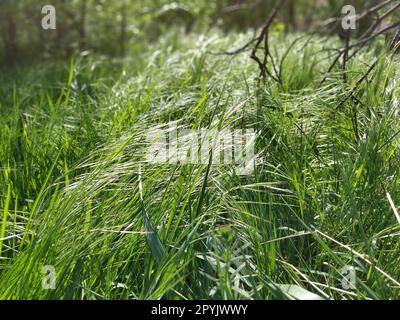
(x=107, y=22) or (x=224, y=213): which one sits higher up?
(x=107, y=22)

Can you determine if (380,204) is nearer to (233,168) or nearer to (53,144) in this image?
(233,168)

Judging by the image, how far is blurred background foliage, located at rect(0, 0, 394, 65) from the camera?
20.0ft

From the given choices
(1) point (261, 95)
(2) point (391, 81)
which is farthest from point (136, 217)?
(2) point (391, 81)

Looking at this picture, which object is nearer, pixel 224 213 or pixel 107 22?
pixel 224 213

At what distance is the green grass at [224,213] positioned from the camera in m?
1.23

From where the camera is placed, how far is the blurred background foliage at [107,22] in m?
6.09

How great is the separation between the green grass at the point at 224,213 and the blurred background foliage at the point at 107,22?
9.53 ft

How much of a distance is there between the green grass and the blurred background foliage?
290 centimetres

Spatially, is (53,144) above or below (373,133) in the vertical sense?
below

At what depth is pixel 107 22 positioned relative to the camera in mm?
7184

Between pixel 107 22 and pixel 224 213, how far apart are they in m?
6.17

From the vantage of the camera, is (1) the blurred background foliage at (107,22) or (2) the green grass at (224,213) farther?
(1) the blurred background foliage at (107,22)
